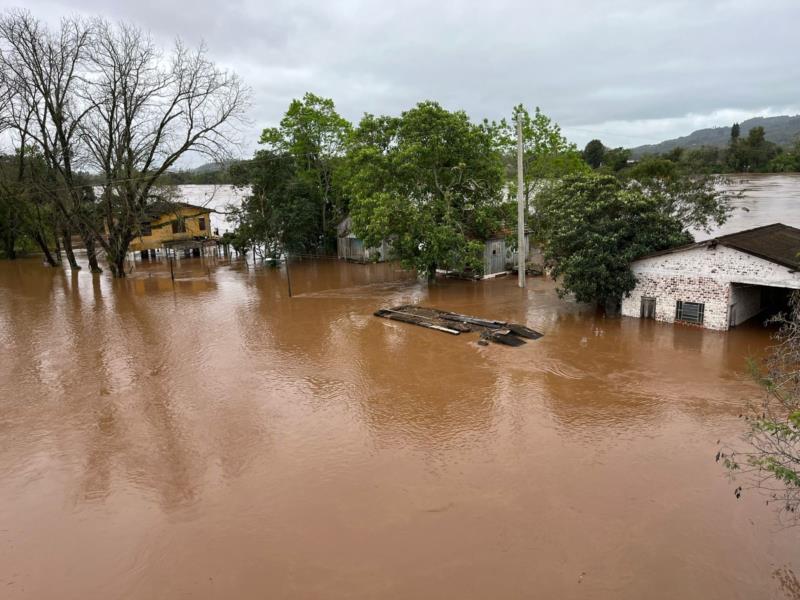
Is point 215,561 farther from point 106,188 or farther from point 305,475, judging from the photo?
point 106,188

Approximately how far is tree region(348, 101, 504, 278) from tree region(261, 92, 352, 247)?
1035cm

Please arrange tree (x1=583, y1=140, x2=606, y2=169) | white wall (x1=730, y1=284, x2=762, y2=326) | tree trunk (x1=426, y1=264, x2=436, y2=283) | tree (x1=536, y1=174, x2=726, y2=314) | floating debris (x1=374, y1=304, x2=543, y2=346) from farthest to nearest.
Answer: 1. tree (x1=583, y1=140, x2=606, y2=169)
2. tree trunk (x1=426, y1=264, x2=436, y2=283)
3. tree (x1=536, y1=174, x2=726, y2=314)
4. white wall (x1=730, y1=284, x2=762, y2=326)
5. floating debris (x1=374, y1=304, x2=543, y2=346)

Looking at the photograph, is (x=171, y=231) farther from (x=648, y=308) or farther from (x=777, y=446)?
(x=777, y=446)

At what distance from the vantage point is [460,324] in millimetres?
16906

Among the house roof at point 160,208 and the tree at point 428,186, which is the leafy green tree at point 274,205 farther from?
the tree at point 428,186

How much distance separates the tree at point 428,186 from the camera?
22234 mm

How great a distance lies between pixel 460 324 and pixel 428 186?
9287mm

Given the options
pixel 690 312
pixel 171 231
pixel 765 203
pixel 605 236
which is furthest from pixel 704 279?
pixel 171 231

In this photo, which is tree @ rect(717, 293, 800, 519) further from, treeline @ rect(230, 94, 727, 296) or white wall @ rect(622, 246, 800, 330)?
treeline @ rect(230, 94, 727, 296)

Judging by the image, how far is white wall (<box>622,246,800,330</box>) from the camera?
14.5 metres

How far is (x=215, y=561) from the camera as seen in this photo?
6.61m

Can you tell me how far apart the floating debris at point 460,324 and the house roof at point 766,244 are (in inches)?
194

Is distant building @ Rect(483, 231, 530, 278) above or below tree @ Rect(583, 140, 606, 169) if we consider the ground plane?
below

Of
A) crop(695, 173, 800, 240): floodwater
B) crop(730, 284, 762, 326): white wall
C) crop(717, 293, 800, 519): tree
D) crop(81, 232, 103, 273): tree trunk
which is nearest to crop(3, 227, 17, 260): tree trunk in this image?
crop(81, 232, 103, 273): tree trunk
